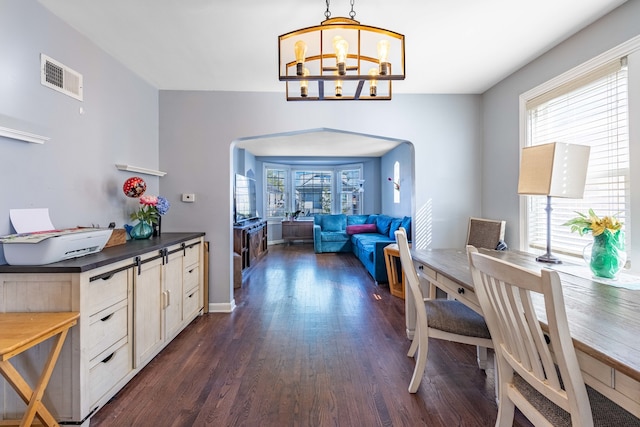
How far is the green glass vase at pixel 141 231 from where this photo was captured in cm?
264

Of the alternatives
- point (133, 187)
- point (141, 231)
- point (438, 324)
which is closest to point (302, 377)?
point (438, 324)

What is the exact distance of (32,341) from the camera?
126 cm

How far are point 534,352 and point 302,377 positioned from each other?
1.48m

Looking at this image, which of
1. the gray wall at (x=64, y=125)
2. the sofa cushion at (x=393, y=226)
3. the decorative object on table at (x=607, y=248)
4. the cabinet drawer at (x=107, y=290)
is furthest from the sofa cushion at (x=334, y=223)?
the decorative object on table at (x=607, y=248)

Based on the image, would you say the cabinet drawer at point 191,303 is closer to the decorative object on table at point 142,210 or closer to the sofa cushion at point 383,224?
the decorative object on table at point 142,210

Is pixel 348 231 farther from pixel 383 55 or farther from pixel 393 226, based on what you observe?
pixel 383 55

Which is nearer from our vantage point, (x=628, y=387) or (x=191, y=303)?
(x=628, y=387)

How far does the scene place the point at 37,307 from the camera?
5.05 ft

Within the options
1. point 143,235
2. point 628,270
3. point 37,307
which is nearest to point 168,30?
point 143,235

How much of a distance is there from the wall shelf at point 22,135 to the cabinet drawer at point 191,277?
1.44 meters

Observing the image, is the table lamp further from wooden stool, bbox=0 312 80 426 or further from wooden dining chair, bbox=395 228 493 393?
wooden stool, bbox=0 312 80 426

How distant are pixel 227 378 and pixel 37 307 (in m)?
1.16

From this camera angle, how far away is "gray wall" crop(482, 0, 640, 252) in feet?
6.38

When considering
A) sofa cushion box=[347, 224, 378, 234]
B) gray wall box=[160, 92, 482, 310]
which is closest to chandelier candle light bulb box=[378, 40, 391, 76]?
gray wall box=[160, 92, 482, 310]
